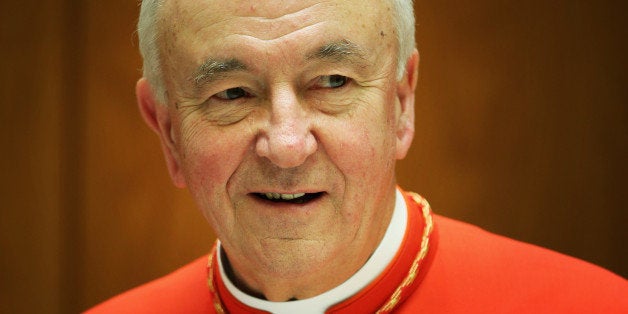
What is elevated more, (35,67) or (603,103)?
(35,67)

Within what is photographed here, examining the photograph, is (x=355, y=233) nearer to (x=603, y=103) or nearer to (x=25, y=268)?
(x=603, y=103)

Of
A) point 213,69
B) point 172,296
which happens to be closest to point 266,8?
point 213,69

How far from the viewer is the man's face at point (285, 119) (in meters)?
2.08

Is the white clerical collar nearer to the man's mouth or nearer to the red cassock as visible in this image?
the red cassock

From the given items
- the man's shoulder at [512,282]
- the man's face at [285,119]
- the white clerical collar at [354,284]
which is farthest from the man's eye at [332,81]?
the man's shoulder at [512,282]

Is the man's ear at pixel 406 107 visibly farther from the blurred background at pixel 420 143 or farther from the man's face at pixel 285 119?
the blurred background at pixel 420 143

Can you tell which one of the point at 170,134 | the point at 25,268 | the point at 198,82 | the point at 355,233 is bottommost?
the point at 25,268

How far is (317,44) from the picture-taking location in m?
2.08

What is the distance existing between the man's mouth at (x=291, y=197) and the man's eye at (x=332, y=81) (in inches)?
9.5

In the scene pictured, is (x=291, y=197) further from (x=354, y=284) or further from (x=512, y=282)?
(x=512, y=282)

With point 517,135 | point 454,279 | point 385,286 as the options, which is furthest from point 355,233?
point 517,135

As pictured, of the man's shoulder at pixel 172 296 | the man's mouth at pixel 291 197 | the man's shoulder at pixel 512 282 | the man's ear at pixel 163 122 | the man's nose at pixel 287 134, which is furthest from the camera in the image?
the man's shoulder at pixel 172 296

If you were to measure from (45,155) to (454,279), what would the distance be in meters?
1.48

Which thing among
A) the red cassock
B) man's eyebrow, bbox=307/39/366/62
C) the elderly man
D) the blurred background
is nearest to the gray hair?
the elderly man
